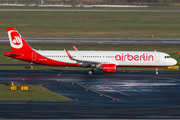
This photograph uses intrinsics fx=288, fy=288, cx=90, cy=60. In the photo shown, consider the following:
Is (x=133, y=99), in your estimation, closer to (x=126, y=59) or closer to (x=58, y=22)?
(x=126, y=59)

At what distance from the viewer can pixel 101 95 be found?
3719 cm

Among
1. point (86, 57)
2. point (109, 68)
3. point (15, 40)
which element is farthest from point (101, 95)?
point (15, 40)

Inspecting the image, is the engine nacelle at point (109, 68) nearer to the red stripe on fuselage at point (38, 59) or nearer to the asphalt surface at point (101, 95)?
the asphalt surface at point (101, 95)

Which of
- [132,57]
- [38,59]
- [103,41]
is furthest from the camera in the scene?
[103,41]

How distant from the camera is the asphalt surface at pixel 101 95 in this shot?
3019 centimetres

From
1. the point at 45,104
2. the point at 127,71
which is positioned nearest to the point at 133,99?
the point at 45,104

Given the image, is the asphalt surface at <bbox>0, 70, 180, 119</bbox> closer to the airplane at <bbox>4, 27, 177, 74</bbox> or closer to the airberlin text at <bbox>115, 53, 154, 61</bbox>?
the airplane at <bbox>4, 27, 177, 74</bbox>

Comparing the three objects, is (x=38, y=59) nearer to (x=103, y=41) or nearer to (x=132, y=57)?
(x=132, y=57)

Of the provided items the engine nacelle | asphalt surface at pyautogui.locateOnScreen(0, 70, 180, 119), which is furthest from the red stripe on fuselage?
the engine nacelle

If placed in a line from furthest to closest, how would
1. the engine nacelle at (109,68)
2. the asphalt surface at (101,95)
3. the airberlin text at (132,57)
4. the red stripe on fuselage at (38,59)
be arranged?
the red stripe on fuselage at (38,59) → the airberlin text at (132,57) → the engine nacelle at (109,68) → the asphalt surface at (101,95)

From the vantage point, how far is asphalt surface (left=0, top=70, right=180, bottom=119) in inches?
1188

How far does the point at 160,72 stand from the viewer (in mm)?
53375

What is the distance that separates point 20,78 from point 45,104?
51.1ft

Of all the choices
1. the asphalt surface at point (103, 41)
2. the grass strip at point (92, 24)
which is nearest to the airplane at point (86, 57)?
the asphalt surface at point (103, 41)
